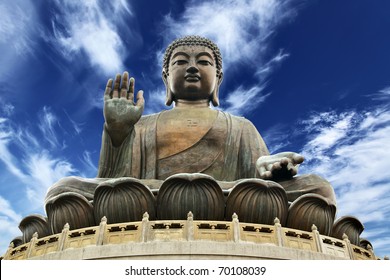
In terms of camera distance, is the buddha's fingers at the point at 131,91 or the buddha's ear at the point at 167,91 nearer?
the buddha's fingers at the point at 131,91

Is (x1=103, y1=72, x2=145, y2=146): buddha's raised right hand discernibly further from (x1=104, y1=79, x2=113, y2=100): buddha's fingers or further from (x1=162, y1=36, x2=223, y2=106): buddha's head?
(x1=162, y1=36, x2=223, y2=106): buddha's head

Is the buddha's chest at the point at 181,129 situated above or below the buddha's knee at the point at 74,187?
above

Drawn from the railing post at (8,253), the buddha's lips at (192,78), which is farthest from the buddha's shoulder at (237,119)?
the railing post at (8,253)

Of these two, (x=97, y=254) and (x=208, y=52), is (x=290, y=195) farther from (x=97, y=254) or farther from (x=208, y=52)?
(x=208, y=52)

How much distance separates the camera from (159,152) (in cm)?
969

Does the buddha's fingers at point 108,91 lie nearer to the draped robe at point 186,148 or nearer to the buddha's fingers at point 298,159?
the draped robe at point 186,148

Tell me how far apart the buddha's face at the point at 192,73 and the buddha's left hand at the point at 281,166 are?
10.1 feet

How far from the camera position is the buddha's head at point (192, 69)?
34.8 feet

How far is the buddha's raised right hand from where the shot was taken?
860 cm

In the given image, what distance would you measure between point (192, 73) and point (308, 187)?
12.6 ft

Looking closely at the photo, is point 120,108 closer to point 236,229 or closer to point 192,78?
point 192,78

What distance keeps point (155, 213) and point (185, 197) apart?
18.6 inches

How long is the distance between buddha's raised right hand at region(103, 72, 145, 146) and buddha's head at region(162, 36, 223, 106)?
189 centimetres

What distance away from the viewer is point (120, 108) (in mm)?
8625
